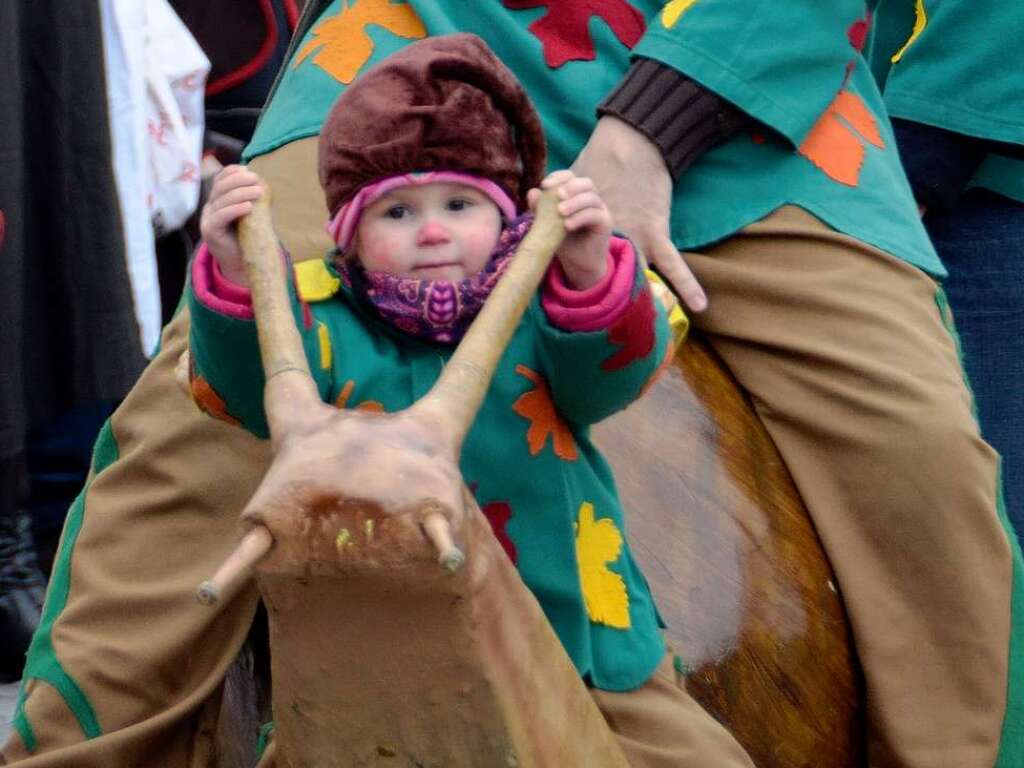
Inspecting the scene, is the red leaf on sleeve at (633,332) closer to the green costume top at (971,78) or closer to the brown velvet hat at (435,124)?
the brown velvet hat at (435,124)

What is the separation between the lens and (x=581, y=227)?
1.71 m

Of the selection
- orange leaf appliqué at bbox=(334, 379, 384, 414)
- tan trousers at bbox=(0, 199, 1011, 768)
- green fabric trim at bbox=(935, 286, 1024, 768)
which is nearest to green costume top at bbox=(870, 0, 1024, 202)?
tan trousers at bbox=(0, 199, 1011, 768)

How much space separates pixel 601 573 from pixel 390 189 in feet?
1.50

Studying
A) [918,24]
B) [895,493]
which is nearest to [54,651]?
[895,493]

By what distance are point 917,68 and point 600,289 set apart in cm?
147

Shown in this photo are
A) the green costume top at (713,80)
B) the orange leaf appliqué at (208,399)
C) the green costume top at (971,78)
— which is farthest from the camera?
the green costume top at (971,78)

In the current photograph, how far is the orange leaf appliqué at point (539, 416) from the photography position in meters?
1.90

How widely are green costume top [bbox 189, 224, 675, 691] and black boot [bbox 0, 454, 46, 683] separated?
1876 mm

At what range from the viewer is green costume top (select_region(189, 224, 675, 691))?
1840mm

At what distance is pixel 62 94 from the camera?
3785 mm

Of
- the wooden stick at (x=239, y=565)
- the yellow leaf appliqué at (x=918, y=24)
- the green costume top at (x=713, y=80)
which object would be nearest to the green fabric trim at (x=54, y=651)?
the green costume top at (x=713, y=80)

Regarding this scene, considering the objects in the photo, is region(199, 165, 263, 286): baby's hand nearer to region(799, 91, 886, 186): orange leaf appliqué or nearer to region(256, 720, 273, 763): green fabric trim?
region(256, 720, 273, 763): green fabric trim

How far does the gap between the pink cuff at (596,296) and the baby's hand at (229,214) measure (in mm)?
293

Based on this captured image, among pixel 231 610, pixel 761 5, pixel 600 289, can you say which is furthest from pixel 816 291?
pixel 231 610
